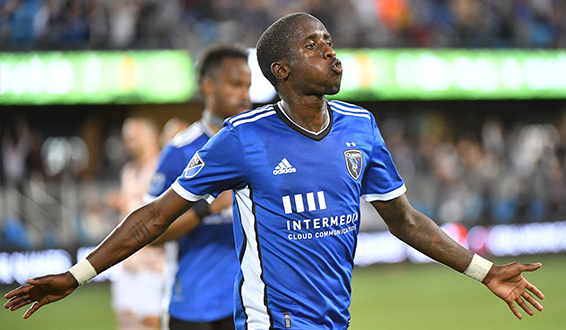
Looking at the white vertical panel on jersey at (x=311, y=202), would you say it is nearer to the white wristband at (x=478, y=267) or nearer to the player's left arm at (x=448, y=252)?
the player's left arm at (x=448, y=252)

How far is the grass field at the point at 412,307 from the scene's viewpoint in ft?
26.8

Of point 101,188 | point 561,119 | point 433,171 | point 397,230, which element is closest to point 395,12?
point 433,171

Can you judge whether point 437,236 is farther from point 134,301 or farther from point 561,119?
point 561,119

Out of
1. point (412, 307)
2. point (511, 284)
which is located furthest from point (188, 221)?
point (412, 307)

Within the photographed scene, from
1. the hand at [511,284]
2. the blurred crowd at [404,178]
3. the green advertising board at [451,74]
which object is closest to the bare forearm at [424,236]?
the hand at [511,284]

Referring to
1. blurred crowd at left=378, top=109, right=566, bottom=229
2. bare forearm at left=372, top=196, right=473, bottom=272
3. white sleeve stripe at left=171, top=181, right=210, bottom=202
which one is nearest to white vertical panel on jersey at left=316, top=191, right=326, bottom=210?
bare forearm at left=372, top=196, right=473, bottom=272

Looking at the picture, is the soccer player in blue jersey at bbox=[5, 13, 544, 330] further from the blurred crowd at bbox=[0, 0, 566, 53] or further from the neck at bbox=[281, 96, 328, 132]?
the blurred crowd at bbox=[0, 0, 566, 53]

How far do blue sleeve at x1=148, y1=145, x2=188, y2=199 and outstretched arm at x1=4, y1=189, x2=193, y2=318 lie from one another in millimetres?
1107

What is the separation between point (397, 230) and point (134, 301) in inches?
133

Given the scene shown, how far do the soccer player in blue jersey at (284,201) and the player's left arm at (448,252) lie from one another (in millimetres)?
283

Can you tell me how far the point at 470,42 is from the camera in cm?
1784

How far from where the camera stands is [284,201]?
273 centimetres

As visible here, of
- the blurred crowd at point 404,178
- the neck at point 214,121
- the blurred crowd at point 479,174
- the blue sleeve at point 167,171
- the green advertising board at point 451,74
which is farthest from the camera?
the green advertising board at point 451,74

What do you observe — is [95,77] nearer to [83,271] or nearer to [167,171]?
[167,171]
